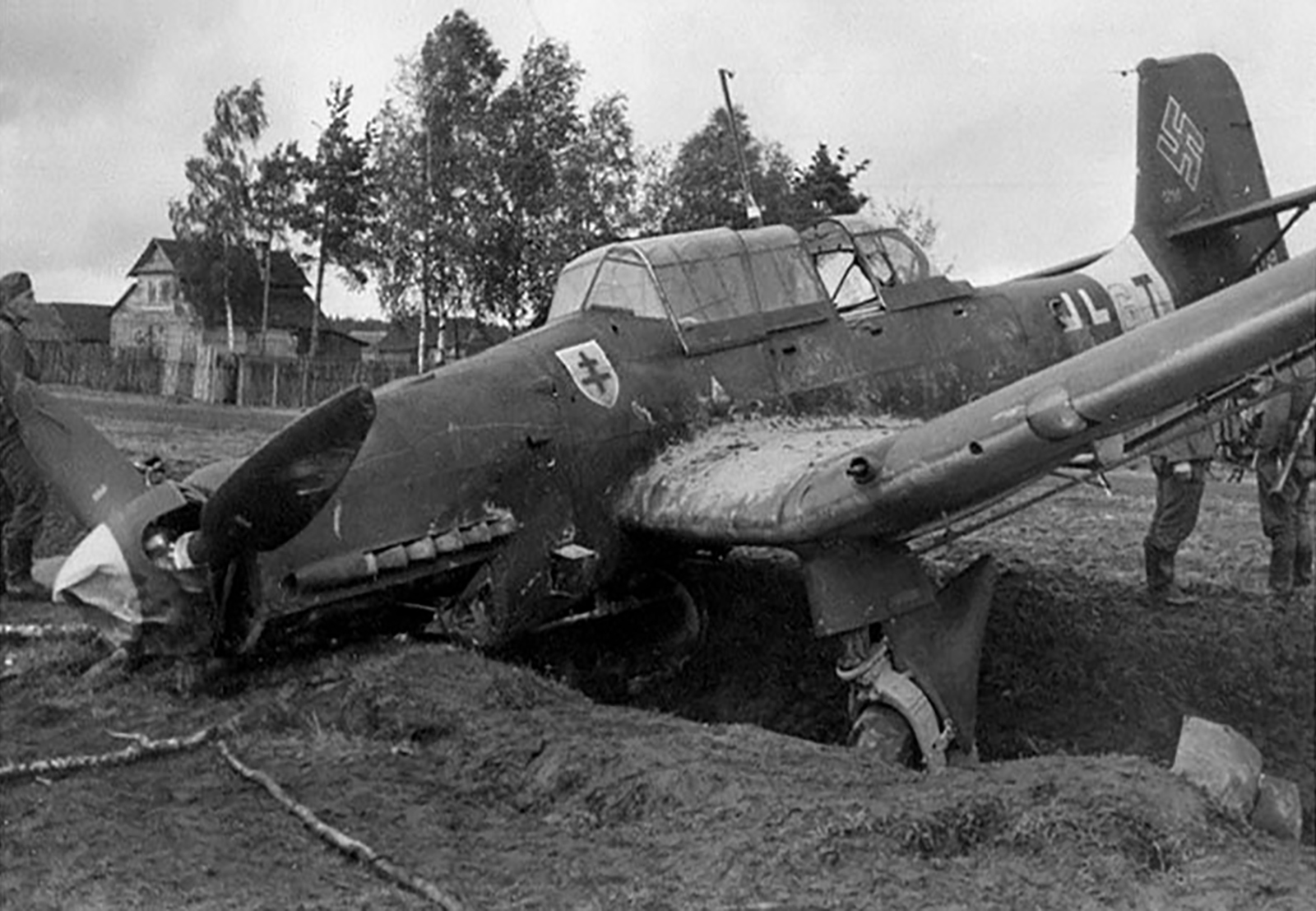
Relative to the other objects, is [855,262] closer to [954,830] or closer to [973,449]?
[973,449]

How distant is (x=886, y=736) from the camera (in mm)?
6844

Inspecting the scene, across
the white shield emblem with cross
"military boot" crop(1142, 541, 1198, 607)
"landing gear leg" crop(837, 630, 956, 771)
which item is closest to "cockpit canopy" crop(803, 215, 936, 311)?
the white shield emblem with cross

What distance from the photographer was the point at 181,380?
149ft

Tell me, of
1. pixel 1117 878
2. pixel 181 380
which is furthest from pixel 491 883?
pixel 181 380

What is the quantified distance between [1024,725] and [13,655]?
616cm

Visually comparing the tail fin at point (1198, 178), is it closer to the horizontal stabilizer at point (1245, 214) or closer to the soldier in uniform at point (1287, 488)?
the horizontal stabilizer at point (1245, 214)

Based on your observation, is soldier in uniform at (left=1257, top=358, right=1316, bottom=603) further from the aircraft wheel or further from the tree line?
the tree line

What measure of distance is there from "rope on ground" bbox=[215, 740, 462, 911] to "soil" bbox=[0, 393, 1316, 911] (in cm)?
4

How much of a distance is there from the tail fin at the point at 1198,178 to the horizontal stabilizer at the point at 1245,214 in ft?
0.05

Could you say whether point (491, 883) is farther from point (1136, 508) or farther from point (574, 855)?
point (1136, 508)

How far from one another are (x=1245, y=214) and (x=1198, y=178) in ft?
4.45

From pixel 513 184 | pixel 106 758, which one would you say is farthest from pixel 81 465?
pixel 513 184

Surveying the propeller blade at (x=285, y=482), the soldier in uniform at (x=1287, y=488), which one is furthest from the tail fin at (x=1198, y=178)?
the propeller blade at (x=285, y=482)

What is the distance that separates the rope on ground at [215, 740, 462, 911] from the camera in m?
4.39
